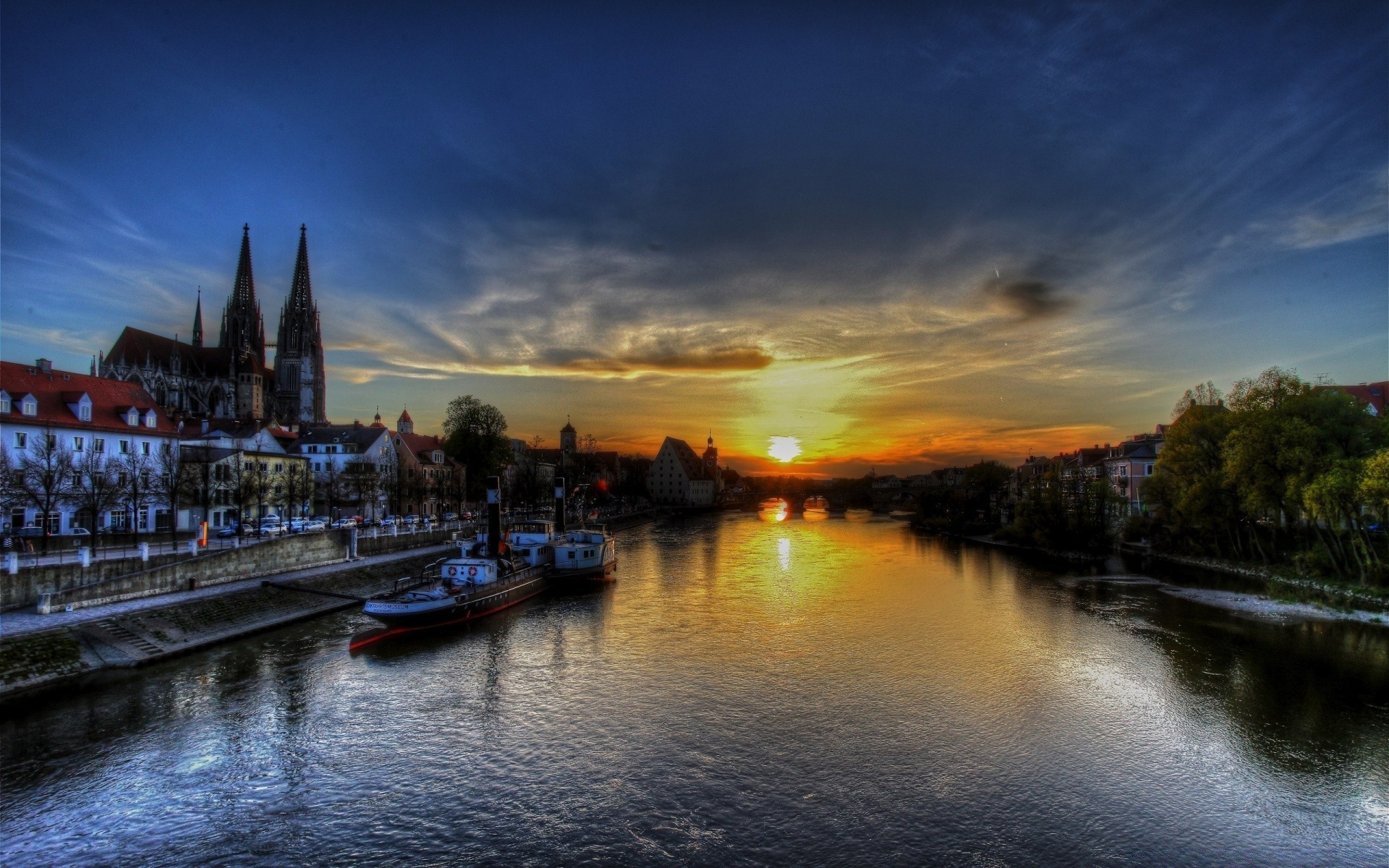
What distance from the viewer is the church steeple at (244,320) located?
120562 millimetres

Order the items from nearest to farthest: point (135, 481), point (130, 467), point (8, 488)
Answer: point (8, 488), point (135, 481), point (130, 467)

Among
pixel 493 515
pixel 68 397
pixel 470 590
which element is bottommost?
pixel 470 590

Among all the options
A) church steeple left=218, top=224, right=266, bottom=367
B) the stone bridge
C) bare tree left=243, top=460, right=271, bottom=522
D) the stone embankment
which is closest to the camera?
the stone embankment

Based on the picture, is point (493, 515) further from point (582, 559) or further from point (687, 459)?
point (687, 459)

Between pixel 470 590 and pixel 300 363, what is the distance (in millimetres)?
107693

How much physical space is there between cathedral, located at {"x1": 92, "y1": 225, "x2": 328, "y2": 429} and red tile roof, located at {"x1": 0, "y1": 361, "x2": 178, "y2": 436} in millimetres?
41491

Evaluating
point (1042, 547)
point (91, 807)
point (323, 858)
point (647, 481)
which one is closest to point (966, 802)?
point (323, 858)

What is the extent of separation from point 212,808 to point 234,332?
128m

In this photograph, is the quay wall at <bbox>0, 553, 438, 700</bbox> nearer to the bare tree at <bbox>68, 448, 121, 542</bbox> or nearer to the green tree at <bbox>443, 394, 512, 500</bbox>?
the bare tree at <bbox>68, 448, 121, 542</bbox>

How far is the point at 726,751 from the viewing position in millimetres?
18328

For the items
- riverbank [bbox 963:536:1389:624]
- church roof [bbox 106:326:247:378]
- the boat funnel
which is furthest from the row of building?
riverbank [bbox 963:536:1389:624]

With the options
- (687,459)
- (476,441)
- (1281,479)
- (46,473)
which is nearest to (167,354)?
(476,441)

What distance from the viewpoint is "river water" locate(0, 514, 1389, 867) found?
45.9 feet

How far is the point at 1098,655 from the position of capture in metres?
27.5
